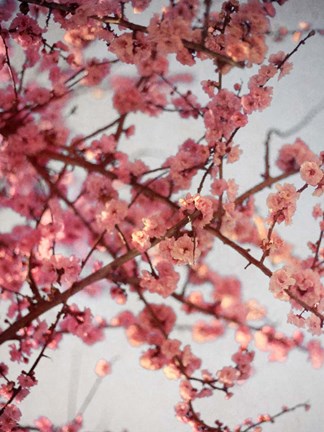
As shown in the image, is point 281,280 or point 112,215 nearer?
point 281,280

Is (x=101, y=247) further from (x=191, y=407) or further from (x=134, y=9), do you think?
(x=134, y=9)

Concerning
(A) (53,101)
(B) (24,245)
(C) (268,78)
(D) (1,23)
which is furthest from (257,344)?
(D) (1,23)

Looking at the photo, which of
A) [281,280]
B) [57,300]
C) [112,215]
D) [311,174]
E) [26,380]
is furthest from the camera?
[112,215]

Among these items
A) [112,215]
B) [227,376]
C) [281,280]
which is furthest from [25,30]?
[227,376]

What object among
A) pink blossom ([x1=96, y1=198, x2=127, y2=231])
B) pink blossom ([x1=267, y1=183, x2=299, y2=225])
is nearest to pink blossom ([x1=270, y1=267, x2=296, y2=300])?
pink blossom ([x1=267, y1=183, x2=299, y2=225])

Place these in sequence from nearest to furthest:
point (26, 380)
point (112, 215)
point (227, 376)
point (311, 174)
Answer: point (311, 174) → point (26, 380) → point (112, 215) → point (227, 376)

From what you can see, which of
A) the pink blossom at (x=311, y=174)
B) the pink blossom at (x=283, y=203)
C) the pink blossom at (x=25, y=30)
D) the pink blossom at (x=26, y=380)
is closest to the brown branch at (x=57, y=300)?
the pink blossom at (x=26, y=380)

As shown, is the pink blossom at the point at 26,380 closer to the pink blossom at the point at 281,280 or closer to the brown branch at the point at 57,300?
the brown branch at the point at 57,300

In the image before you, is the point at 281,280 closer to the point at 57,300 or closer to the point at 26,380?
the point at 57,300

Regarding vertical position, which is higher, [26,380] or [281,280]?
[281,280]

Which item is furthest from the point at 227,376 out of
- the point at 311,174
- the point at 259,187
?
the point at 311,174

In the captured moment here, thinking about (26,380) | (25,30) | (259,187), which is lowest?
(26,380)

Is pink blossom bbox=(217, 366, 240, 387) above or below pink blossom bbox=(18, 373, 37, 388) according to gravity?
above

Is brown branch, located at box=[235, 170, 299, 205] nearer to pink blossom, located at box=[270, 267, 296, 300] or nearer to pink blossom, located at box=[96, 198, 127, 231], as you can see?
pink blossom, located at box=[96, 198, 127, 231]
